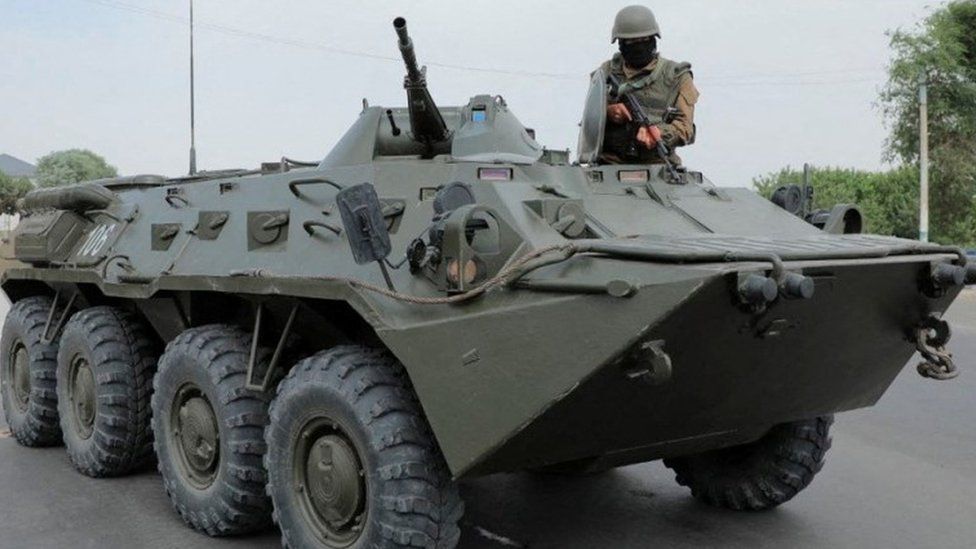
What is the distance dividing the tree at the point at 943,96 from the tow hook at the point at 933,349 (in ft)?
80.3

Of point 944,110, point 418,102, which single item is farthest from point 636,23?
point 944,110

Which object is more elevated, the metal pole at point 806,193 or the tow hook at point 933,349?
the metal pole at point 806,193

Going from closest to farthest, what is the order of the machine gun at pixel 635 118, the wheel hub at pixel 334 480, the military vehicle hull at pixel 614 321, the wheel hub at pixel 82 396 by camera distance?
the military vehicle hull at pixel 614 321 → the wheel hub at pixel 334 480 → the machine gun at pixel 635 118 → the wheel hub at pixel 82 396

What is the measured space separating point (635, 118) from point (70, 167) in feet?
188

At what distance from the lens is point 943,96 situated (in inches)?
1100

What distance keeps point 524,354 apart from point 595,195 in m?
1.27

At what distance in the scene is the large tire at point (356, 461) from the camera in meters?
4.09

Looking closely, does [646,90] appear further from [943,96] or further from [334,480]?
[943,96]

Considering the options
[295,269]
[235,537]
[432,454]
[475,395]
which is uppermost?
[295,269]

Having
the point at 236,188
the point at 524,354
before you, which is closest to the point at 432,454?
the point at 524,354

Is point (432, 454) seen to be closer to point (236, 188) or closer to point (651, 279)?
point (651, 279)

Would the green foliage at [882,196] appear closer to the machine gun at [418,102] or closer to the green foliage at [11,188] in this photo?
the machine gun at [418,102]

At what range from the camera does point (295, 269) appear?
4.90m

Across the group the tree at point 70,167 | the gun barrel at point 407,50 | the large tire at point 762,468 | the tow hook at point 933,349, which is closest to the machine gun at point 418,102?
the gun barrel at point 407,50
